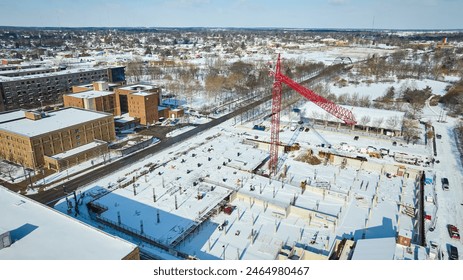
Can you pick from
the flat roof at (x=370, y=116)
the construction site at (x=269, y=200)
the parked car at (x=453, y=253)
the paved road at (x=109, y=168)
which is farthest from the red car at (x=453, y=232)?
the paved road at (x=109, y=168)

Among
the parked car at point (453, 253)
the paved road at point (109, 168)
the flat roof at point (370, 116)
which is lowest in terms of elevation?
the parked car at point (453, 253)

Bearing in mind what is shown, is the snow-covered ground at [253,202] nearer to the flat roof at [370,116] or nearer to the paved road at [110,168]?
the paved road at [110,168]

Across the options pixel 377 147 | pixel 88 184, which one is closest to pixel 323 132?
pixel 377 147

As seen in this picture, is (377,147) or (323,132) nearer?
(377,147)

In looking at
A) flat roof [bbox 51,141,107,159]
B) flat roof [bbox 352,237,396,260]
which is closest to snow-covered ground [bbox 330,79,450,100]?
flat roof [bbox 51,141,107,159]

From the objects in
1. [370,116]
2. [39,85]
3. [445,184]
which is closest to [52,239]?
[445,184]

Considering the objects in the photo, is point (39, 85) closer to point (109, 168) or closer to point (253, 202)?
point (109, 168)

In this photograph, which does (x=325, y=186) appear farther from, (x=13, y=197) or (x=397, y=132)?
(x=13, y=197)
